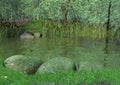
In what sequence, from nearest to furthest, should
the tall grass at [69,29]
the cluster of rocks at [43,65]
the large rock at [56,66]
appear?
the large rock at [56,66] < the cluster of rocks at [43,65] < the tall grass at [69,29]

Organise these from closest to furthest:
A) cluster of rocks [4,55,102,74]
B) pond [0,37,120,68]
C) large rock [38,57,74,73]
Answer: large rock [38,57,74,73] < cluster of rocks [4,55,102,74] < pond [0,37,120,68]

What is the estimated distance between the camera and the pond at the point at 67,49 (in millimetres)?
19062

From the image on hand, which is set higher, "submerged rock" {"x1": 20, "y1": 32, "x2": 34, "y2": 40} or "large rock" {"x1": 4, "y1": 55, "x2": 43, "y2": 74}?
"large rock" {"x1": 4, "y1": 55, "x2": 43, "y2": 74}

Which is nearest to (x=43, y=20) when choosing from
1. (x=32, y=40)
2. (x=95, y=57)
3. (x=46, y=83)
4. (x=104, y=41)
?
(x=32, y=40)

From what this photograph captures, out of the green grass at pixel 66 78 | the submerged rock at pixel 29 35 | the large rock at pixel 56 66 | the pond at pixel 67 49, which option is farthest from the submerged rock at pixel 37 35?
the green grass at pixel 66 78

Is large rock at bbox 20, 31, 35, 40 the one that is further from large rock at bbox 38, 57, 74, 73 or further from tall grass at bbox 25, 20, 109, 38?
large rock at bbox 38, 57, 74, 73

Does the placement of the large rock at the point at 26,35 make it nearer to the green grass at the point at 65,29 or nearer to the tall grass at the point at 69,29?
the green grass at the point at 65,29

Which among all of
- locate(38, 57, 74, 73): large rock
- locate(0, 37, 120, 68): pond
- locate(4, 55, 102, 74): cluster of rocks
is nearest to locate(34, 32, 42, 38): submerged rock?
locate(0, 37, 120, 68): pond

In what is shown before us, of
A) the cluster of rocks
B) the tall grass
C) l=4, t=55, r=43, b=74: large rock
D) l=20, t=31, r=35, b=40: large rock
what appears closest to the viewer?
the cluster of rocks

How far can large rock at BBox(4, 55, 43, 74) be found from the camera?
1423 centimetres

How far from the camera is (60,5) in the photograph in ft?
93.8

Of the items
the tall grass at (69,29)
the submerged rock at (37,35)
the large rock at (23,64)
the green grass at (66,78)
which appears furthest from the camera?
the submerged rock at (37,35)

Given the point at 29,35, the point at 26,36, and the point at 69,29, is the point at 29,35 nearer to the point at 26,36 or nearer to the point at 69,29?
the point at 26,36

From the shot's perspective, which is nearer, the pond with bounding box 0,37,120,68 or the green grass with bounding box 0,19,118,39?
the pond with bounding box 0,37,120,68
